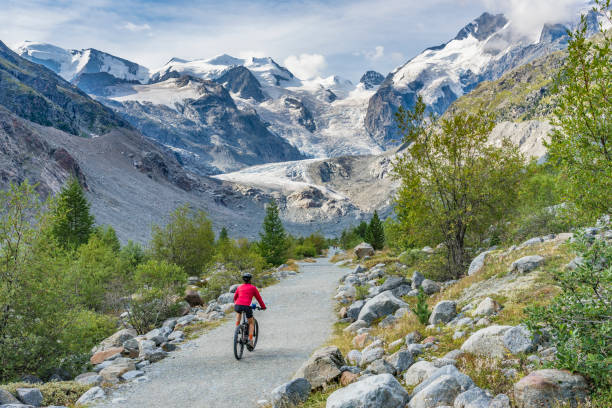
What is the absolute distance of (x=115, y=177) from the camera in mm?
142625

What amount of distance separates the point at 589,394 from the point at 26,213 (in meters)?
14.8

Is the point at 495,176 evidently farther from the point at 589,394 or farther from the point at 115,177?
the point at 115,177

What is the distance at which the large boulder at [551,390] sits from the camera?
5.66m

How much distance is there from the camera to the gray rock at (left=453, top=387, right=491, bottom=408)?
236 inches

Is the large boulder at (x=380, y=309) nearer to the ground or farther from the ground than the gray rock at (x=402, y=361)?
nearer to the ground

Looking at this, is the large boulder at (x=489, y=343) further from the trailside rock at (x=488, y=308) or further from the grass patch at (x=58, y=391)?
the grass patch at (x=58, y=391)

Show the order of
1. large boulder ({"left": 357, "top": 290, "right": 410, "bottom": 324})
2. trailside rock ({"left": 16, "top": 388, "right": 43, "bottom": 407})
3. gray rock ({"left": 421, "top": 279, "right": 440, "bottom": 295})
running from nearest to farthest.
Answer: trailside rock ({"left": 16, "top": 388, "right": 43, "bottom": 407}) → large boulder ({"left": 357, "top": 290, "right": 410, "bottom": 324}) → gray rock ({"left": 421, "top": 279, "right": 440, "bottom": 295})

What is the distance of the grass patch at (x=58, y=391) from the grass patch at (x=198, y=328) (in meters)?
6.26

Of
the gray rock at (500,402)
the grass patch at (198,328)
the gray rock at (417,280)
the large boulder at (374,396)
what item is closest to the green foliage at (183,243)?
the grass patch at (198,328)

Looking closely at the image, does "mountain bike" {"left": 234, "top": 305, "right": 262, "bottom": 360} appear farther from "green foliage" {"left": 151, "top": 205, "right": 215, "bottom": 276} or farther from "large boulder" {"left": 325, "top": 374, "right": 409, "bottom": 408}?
"green foliage" {"left": 151, "top": 205, "right": 215, "bottom": 276}

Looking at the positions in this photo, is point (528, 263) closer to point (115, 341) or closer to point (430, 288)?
point (430, 288)

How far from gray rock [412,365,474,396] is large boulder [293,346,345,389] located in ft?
7.48

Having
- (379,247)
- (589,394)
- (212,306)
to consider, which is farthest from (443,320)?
(379,247)

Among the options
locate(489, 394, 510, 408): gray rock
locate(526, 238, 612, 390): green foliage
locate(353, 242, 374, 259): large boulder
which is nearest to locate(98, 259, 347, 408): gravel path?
locate(489, 394, 510, 408): gray rock
